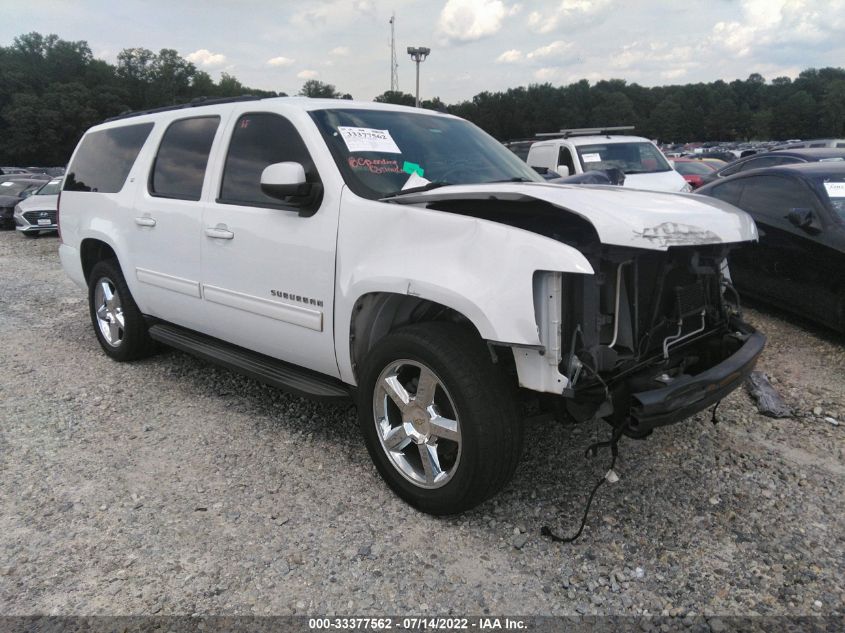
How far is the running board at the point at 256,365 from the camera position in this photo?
328 centimetres

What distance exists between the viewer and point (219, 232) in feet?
12.1

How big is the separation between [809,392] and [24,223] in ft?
56.4

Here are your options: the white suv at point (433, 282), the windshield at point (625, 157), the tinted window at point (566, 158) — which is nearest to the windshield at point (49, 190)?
the tinted window at point (566, 158)

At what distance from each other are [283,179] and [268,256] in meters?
0.56

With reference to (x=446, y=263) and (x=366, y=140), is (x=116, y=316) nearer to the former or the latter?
(x=366, y=140)

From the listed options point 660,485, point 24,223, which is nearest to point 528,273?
point 660,485

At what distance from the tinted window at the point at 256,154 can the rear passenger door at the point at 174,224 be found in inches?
10.2

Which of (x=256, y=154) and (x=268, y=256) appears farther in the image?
(x=256, y=154)

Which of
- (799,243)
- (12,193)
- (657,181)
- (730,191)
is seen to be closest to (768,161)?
(657,181)

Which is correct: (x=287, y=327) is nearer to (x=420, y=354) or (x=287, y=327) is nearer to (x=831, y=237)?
(x=420, y=354)

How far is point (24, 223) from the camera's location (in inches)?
615

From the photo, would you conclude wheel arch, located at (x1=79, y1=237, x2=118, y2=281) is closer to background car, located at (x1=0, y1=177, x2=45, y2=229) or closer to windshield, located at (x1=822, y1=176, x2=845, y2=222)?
windshield, located at (x1=822, y1=176, x2=845, y2=222)

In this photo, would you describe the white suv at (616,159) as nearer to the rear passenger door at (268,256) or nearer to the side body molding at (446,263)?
the rear passenger door at (268,256)

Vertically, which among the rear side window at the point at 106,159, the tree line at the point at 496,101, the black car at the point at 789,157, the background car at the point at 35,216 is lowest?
the background car at the point at 35,216
